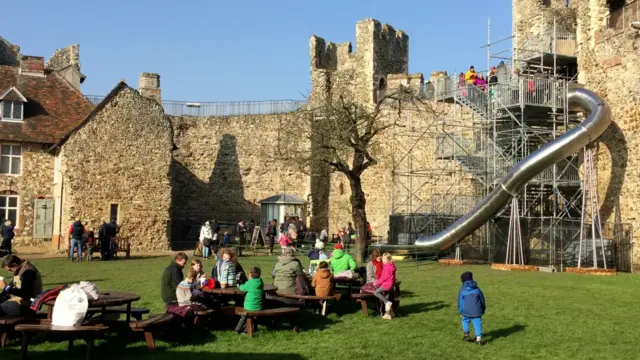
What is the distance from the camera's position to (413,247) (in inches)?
961

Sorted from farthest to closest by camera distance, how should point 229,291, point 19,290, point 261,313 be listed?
point 229,291, point 261,313, point 19,290

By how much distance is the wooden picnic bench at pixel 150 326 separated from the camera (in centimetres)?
921

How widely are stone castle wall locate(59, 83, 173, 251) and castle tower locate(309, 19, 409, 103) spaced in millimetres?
11632

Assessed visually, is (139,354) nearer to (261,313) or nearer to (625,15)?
(261,313)

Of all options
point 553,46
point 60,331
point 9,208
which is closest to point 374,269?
point 60,331

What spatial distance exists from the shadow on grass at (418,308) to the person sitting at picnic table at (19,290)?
589 cm

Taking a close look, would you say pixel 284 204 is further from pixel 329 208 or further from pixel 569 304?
pixel 569 304

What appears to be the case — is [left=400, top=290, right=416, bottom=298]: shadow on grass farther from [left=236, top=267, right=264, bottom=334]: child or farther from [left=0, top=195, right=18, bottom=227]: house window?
[left=0, top=195, right=18, bottom=227]: house window

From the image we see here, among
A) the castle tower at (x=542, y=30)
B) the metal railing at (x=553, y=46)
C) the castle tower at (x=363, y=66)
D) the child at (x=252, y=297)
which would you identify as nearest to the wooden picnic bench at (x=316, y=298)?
the child at (x=252, y=297)

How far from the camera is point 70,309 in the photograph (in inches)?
336

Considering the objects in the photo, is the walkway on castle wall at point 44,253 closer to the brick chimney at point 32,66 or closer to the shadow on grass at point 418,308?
the brick chimney at point 32,66

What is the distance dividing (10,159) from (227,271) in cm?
1963

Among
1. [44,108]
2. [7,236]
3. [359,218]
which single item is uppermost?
[44,108]

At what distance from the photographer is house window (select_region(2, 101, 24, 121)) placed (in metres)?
28.6
